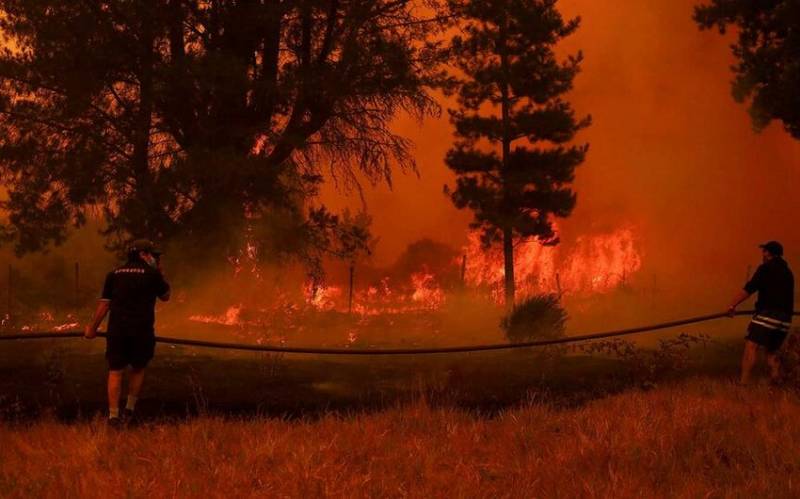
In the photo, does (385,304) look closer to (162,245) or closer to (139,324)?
(162,245)

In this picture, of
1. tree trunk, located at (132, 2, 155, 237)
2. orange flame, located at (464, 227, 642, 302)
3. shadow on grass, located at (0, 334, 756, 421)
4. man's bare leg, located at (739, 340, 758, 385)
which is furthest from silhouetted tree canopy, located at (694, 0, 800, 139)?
orange flame, located at (464, 227, 642, 302)

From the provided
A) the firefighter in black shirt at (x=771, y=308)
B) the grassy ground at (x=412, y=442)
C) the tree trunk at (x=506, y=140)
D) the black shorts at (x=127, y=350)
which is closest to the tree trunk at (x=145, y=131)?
the grassy ground at (x=412, y=442)

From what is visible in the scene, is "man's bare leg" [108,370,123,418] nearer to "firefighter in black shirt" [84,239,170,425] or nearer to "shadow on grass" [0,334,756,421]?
"firefighter in black shirt" [84,239,170,425]

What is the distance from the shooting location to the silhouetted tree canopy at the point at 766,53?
1244 centimetres

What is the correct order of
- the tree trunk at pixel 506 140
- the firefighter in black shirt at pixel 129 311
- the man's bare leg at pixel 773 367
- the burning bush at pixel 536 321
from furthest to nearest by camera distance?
the tree trunk at pixel 506 140, the burning bush at pixel 536 321, the man's bare leg at pixel 773 367, the firefighter in black shirt at pixel 129 311

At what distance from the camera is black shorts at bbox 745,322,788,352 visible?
829 centimetres

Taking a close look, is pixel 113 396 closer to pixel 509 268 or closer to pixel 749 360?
pixel 749 360

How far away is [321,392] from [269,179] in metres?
4.55

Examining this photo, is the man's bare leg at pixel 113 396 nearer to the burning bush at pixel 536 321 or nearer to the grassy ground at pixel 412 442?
the grassy ground at pixel 412 442

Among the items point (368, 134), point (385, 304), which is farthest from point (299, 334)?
point (385, 304)

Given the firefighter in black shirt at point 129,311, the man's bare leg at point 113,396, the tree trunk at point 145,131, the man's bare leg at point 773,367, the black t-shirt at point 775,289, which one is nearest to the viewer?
the man's bare leg at point 113,396

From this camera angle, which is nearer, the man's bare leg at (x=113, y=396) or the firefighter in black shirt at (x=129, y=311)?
the man's bare leg at (x=113, y=396)

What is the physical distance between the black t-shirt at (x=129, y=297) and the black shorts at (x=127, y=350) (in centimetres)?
6

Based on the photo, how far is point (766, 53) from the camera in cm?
1329
